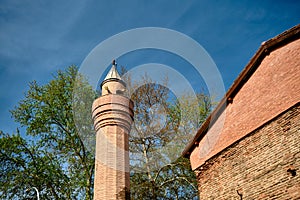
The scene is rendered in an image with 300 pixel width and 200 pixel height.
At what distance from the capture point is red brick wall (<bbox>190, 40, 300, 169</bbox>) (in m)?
6.73

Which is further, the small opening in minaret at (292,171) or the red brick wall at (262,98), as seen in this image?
the red brick wall at (262,98)

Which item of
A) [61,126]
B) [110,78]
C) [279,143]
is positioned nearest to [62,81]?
[61,126]

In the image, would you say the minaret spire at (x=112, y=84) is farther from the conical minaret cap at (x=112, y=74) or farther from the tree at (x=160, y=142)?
the tree at (x=160, y=142)

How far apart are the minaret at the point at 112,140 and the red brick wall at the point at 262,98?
A: 9.65 feet

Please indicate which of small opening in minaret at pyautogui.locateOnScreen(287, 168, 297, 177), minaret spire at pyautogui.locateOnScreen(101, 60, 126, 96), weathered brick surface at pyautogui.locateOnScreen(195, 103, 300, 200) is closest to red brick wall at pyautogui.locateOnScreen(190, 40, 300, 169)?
weathered brick surface at pyautogui.locateOnScreen(195, 103, 300, 200)

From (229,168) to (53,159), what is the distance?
12.7m

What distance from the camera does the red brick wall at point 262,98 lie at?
6.73 meters

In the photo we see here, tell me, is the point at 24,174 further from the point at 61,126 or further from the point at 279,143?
the point at 279,143

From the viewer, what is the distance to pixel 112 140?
10.7 meters

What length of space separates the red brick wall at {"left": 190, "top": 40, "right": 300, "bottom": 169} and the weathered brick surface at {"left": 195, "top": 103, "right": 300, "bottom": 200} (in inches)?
8.0

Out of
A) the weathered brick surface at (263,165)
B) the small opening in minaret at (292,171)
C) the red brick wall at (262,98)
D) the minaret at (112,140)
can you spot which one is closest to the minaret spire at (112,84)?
the minaret at (112,140)

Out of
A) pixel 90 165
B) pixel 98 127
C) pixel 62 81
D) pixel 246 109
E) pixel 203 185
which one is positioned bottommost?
pixel 203 185

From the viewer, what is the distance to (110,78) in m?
12.5

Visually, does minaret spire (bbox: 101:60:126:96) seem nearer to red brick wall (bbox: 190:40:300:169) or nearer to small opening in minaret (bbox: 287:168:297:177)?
red brick wall (bbox: 190:40:300:169)
